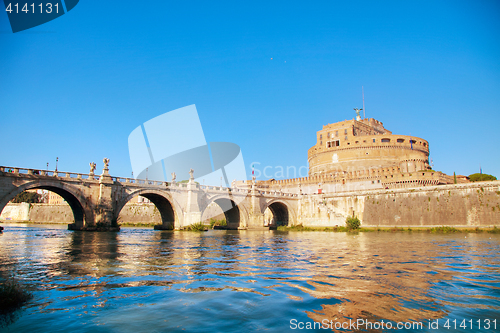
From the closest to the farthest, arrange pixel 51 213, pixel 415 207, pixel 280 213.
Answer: pixel 415 207 < pixel 280 213 < pixel 51 213

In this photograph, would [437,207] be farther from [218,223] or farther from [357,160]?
[218,223]

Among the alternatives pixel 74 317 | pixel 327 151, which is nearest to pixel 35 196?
pixel 327 151

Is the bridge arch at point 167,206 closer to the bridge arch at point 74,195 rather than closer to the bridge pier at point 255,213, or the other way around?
the bridge arch at point 74,195

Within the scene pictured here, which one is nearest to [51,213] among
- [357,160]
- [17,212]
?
[17,212]

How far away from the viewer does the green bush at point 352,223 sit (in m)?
48.9

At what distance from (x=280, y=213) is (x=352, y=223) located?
17.9m

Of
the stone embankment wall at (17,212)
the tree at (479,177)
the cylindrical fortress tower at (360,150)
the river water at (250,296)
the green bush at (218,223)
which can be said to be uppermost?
the cylindrical fortress tower at (360,150)

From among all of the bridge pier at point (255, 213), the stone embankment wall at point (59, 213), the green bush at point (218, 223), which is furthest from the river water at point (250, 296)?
the stone embankment wall at point (59, 213)

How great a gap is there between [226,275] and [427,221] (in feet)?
134

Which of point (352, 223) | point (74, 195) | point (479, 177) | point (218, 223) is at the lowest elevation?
point (218, 223)

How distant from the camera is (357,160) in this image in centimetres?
6950

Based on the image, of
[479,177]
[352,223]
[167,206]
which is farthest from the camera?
[479,177]

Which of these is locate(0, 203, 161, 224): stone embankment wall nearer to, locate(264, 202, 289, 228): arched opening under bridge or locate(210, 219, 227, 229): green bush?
locate(210, 219, 227, 229): green bush

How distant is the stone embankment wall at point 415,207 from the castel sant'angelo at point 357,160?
6.86 metres
